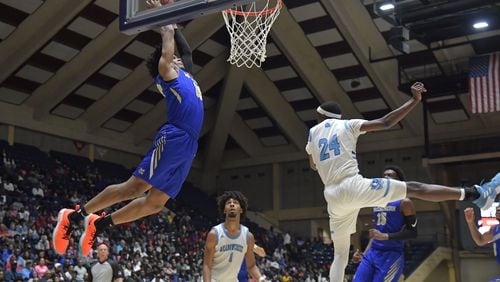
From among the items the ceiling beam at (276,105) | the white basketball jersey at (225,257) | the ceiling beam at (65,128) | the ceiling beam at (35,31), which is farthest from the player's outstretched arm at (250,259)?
the ceiling beam at (276,105)

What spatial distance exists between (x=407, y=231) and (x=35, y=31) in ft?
60.8

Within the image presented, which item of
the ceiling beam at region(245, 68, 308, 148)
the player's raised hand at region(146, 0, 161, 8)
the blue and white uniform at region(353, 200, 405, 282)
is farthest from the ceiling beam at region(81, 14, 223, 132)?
the player's raised hand at region(146, 0, 161, 8)

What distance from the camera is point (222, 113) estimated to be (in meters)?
30.9

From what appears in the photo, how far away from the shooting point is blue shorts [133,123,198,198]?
6102mm

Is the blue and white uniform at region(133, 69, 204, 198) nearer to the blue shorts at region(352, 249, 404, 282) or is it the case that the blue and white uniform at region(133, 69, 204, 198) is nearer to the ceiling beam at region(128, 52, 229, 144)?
the blue shorts at region(352, 249, 404, 282)

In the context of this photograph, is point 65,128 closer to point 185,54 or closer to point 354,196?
point 185,54

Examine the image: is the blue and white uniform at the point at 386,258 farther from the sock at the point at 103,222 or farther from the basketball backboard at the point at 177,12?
the basketball backboard at the point at 177,12

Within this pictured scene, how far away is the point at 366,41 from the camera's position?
26062 mm

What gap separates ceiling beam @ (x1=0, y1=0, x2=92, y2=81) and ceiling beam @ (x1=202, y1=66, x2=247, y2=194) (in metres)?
8.60

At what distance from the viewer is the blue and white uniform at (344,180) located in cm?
646

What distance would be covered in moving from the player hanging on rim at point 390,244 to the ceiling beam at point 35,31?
1652 cm

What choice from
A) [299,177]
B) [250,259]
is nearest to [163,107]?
[299,177]

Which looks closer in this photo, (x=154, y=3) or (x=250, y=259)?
(x=154, y=3)

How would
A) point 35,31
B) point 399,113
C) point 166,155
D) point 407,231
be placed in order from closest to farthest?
point 166,155 < point 399,113 < point 407,231 < point 35,31
